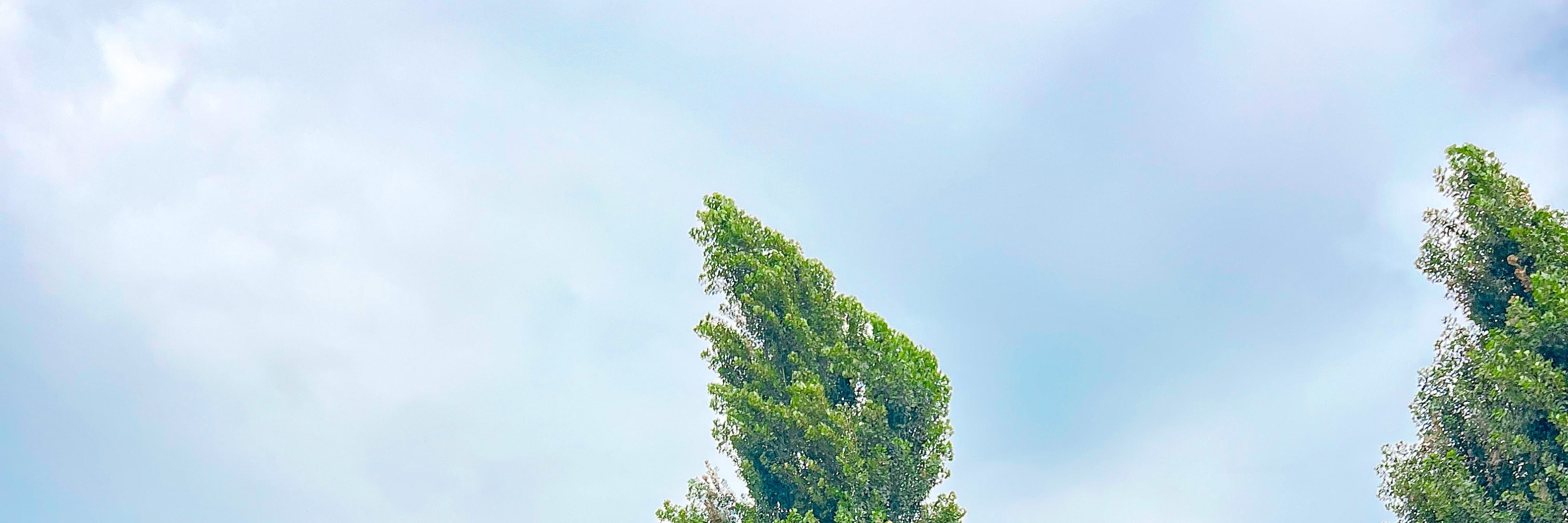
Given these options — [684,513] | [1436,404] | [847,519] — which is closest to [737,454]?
[684,513]

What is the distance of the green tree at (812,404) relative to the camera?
63.7 feet

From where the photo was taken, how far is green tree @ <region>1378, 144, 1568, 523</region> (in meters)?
16.2

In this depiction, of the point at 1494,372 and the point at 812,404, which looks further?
the point at 812,404

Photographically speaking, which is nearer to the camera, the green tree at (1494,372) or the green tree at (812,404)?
the green tree at (1494,372)

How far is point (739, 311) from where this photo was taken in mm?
21453

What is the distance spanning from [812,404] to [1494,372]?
1144 centimetres

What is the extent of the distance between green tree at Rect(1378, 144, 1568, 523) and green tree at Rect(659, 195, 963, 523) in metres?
8.52

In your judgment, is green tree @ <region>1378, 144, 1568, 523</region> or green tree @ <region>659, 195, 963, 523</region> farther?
green tree @ <region>659, 195, 963, 523</region>

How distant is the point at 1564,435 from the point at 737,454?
13.9 m

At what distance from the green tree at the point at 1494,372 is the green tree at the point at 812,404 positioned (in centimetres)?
852

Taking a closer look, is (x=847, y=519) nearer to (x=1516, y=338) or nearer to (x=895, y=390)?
(x=895, y=390)

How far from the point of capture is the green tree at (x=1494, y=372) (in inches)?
636

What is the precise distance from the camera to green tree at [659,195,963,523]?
19.4m

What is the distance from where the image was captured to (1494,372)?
16547 mm
